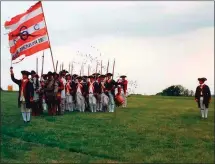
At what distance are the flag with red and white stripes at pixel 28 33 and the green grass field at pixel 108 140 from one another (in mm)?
2993

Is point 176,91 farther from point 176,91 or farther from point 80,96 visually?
point 80,96

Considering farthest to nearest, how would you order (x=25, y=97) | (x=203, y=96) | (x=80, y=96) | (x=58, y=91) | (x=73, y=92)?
(x=73, y=92), (x=80, y=96), (x=58, y=91), (x=203, y=96), (x=25, y=97)

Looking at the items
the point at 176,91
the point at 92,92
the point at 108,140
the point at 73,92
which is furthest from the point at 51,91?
the point at 176,91

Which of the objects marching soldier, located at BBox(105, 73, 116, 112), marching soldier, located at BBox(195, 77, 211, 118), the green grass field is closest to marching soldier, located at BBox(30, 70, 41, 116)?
the green grass field

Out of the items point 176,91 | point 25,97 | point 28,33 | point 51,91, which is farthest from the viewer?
point 176,91

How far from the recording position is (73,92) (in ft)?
84.4

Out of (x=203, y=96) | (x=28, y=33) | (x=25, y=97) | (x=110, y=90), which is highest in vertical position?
(x=28, y=33)

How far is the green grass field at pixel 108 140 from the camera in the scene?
12859 mm

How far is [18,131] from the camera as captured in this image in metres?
17.1

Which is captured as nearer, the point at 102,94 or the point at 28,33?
the point at 28,33

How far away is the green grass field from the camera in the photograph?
12.9 metres

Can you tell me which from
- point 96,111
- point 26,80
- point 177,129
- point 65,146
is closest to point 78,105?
point 96,111

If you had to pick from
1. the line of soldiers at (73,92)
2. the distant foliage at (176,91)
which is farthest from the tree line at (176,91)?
the line of soldiers at (73,92)

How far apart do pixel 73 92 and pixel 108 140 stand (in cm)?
1099
